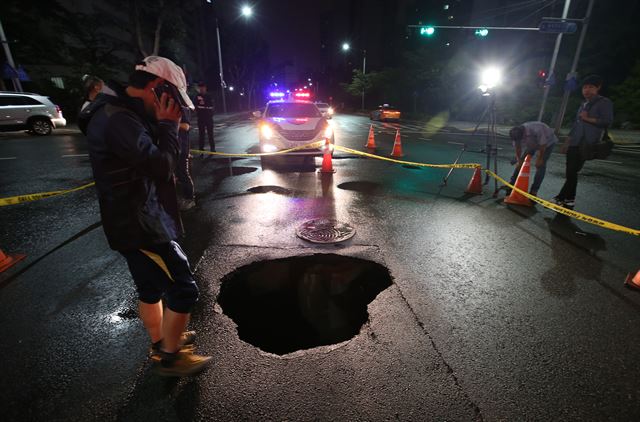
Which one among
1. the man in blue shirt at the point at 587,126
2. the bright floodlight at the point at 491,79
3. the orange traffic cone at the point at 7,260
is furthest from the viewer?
the bright floodlight at the point at 491,79

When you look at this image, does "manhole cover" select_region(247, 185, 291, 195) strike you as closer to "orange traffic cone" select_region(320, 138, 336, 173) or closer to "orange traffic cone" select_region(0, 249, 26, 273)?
"orange traffic cone" select_region(320, 138, 336, 173)

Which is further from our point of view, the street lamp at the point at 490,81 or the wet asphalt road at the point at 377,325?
the street lamp at the point at 490,81

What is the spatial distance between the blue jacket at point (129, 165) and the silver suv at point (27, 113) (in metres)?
17.4

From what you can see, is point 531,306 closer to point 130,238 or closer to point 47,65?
point 130,238

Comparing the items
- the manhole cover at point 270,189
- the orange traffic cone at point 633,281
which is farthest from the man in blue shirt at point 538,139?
the manhole cover at point 270,189

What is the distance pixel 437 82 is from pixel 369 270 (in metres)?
37.4

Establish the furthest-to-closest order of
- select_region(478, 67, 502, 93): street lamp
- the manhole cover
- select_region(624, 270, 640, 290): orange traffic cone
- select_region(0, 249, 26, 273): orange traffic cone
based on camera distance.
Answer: select_region(478, 67, 502, 93): street lamp < the manhole cover < select_region(0, 249, 26, 273): orange traffic cone < select_region(624, 270, 640, 290): orange traffic cone

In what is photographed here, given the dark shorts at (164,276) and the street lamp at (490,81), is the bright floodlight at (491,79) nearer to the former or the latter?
the street lamp at (490,81)

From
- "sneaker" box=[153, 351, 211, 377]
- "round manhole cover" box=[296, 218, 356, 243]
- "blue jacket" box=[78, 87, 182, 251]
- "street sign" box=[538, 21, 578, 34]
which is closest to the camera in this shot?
"blue jacket" box=[78, 87, 182, 251]

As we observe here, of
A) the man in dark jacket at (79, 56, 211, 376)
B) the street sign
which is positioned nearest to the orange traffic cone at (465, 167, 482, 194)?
the man in dark jacket at (79, 56, 211, 376)

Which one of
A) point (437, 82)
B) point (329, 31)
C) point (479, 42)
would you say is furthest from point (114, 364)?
point (329, 31)

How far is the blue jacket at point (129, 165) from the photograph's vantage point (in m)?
1.72

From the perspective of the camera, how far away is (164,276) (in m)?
2.03

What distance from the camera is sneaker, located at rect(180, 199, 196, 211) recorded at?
5.55 meters
